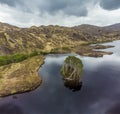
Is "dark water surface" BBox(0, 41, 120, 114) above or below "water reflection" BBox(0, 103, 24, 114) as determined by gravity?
above

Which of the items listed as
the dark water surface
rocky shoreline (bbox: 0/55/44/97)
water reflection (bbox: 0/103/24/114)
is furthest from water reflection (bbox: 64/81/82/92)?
water reflection (bbox: 0/103/24/114)

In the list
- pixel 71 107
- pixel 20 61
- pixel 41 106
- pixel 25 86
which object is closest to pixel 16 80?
pixel 25 86

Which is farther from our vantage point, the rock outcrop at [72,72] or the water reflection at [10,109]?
the rock outcrop at [72,72]

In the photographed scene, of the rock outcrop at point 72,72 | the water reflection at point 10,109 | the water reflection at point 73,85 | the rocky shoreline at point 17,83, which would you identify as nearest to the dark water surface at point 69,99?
the water reflection at point 10,109

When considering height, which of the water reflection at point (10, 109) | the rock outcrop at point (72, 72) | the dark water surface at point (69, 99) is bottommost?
the water reflection at point (10, 109)

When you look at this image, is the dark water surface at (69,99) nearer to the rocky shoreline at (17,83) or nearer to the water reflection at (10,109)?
the water reflection at (10,109)

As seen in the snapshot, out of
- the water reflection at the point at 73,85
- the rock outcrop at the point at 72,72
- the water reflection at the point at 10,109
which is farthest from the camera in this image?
the rock outcrop at the point at 72,72

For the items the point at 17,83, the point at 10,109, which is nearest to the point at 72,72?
the point at 17,83

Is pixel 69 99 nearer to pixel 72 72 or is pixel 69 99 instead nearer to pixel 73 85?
pixel 73 85

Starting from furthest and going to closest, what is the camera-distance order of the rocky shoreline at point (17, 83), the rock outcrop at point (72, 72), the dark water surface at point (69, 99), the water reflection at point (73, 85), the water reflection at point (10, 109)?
the rock outcrop at point (72, 72) < the rocky shoreline at point (17, 83) < the water reflection at point (73, 85) < the water reflection at point (10, 109) < the dark water surface at point (69, 99)

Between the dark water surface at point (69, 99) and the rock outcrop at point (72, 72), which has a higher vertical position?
the rock outcrop at point (72, 72)

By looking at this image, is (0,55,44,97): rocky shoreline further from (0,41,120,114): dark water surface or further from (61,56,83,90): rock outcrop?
(61,56,83,90): rock outcrop
